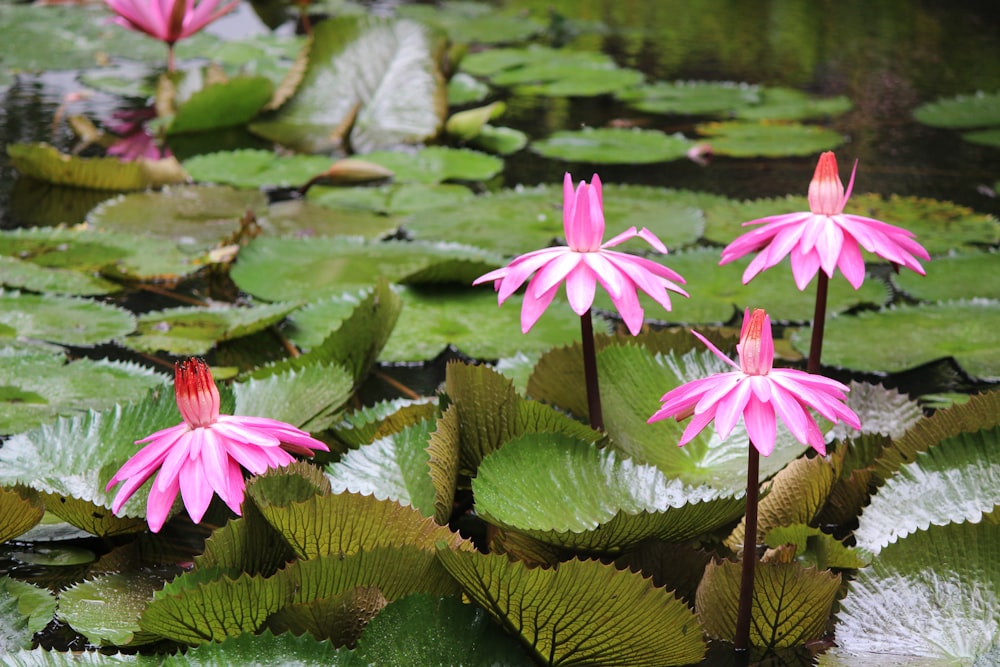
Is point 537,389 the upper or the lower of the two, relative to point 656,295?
lower

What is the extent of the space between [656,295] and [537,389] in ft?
1.16

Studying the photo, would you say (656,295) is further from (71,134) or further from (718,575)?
(71,134)

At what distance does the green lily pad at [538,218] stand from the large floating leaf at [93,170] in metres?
0.63

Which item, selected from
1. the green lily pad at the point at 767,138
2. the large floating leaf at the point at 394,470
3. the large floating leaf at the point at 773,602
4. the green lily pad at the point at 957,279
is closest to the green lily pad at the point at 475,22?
the green lily pad at the point at 767,138

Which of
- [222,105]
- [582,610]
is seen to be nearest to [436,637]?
[582,610]

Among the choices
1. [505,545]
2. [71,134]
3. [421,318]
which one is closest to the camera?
[505,545]

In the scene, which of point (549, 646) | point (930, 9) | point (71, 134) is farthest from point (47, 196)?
point (930, 9)

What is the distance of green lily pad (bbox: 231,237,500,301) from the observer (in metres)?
1.79

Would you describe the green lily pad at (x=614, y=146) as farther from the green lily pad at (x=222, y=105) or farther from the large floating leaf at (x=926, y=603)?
the large floating leaf at (x=926, y=603)

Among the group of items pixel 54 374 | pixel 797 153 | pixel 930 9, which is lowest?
pixel 54 374

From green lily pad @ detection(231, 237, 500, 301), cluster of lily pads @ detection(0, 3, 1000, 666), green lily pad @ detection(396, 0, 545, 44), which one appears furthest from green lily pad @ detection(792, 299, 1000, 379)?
green lily pad @ detection(396, 0, 545, 44)

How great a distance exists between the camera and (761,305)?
1.75m

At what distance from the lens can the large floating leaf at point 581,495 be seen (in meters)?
0.88

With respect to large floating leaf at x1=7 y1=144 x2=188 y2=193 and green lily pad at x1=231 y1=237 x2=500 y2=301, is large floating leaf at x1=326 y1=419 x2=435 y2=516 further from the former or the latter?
large floating leaf at x1=7 y1=144 x2=188 y2=193
